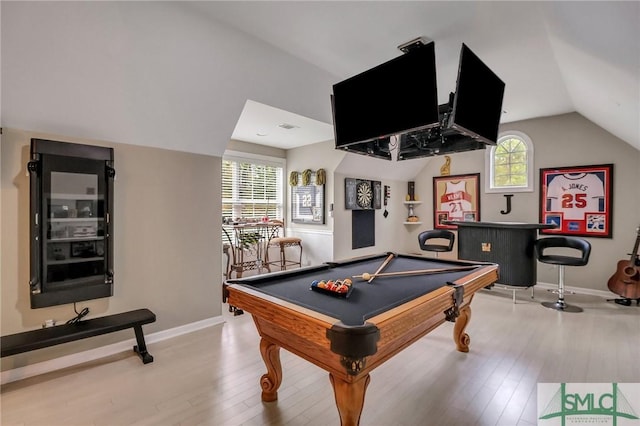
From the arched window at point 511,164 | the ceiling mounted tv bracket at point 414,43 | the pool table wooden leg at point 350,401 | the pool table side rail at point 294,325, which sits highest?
the ceiling mounted tv bracket at point 414,43

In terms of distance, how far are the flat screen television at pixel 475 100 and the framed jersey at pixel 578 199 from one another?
3.23m

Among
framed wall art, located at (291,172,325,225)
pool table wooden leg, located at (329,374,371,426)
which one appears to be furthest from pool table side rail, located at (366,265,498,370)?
framed wall art, located at (291,172,325,225)

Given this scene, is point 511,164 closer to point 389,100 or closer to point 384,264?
point 384,264

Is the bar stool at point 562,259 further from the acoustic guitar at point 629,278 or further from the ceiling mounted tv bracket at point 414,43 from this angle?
the ceiling mounted tv bracket at point 414,43

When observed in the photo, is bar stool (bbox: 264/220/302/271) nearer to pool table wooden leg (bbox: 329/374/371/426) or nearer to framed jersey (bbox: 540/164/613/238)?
pool table wooden leg (bbox: 329/374/371/426)

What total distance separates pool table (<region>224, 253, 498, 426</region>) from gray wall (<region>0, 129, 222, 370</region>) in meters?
1.47

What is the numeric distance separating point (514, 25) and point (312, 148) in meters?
3.64

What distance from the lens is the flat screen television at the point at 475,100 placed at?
2211 millimetres

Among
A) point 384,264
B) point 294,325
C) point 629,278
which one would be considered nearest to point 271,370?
point 294,325

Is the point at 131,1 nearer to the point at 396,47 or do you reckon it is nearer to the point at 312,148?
the point at 396,47

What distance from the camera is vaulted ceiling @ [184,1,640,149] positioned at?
2.04m

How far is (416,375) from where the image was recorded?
243 cm

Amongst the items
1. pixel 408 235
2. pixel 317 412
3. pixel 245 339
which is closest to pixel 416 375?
pixel 317 412

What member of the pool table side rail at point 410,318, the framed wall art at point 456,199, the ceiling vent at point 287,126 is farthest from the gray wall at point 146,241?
the framed wall art at point 456,199
